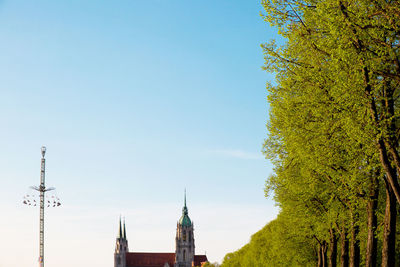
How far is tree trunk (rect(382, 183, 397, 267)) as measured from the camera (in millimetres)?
21188

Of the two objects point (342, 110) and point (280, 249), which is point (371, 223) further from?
point (280, 249)

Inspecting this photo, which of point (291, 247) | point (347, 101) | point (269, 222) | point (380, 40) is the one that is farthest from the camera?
point (269, 222)

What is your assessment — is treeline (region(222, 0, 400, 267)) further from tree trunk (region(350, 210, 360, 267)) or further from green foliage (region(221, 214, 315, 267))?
green foliage (region(221, 214, 315, 267))

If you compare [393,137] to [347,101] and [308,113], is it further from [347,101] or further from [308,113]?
[308,113]

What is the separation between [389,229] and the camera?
21359 millimetres

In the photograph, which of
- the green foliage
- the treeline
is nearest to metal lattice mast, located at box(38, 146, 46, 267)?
the green foliage

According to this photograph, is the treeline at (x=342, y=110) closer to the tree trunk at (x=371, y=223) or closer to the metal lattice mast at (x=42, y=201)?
the tree trunk at (x=371, y=223)

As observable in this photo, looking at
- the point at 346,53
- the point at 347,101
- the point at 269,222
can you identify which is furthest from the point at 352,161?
the point at 269,222

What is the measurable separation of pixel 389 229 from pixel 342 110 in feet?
17.8

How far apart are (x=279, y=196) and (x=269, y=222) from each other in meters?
51.1

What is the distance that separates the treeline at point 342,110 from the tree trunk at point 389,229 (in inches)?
1.5

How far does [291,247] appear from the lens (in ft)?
169

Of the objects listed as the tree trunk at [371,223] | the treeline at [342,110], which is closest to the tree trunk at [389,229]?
the treeline at [342,110]

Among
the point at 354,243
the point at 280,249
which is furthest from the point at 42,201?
the point at 354,243
